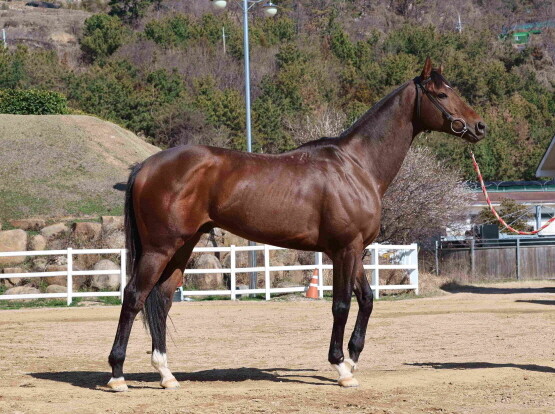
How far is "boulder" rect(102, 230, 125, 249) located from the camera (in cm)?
2992

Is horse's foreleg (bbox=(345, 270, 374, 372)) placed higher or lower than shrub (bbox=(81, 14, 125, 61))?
lower

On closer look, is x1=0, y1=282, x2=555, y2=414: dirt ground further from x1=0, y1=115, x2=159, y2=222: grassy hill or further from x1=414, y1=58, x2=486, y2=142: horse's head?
x1=0, y1=115, x2=159, y2=222: grassy hill

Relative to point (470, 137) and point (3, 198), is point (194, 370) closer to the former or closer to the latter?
point (470, 137)

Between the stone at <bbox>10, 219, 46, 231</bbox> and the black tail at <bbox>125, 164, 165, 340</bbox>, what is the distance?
80.8 feet

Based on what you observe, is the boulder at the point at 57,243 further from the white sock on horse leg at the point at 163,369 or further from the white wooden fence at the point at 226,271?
the white sock on horse leg at the point at 163,369

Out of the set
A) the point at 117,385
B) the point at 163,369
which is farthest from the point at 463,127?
the point at 117,385

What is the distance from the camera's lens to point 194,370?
33.9 feet

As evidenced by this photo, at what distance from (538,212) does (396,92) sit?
31.7 meters

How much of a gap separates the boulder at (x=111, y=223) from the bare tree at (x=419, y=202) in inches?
442

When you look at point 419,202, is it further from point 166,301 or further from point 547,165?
point 166,301

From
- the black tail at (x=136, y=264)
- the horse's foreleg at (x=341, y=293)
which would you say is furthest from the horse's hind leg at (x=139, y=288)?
the horse's foreleg at (x=341, y=293)

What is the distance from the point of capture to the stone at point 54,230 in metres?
31.4

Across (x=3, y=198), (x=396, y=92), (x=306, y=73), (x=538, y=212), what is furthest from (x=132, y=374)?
(x=306, y=73)

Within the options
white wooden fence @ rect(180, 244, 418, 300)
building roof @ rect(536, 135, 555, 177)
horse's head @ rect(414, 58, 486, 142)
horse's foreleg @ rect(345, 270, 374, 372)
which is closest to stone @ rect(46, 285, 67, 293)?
white wooden fence @ rect(180, 244, 418, 300)
